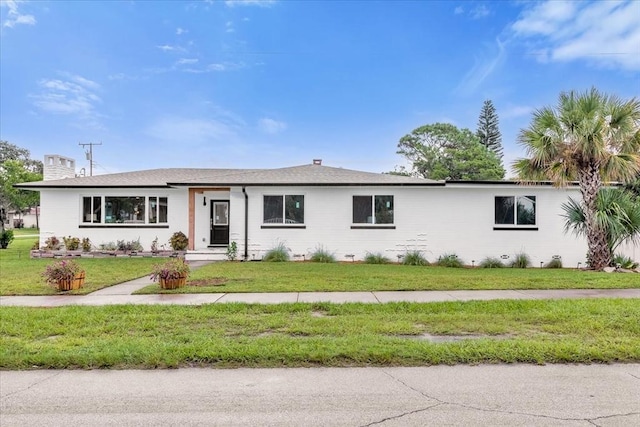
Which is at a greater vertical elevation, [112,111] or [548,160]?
[112,111]

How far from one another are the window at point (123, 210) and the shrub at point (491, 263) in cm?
1315

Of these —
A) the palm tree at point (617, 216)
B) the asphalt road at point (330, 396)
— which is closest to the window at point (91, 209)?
the asphalt road at point (330, 396)

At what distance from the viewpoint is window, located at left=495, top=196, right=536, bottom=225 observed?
48.2 ft

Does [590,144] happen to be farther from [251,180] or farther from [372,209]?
[251,180]

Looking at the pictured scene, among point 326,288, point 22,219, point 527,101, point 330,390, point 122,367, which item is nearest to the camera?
point 330,390

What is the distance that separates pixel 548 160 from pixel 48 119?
30.9 metres

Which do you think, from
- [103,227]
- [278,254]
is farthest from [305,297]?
[103,227]

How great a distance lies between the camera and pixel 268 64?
72.9ft

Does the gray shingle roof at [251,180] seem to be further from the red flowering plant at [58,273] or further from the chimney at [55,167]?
the red flowering plant at [58,273]

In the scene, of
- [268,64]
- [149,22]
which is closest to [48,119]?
[149,22]

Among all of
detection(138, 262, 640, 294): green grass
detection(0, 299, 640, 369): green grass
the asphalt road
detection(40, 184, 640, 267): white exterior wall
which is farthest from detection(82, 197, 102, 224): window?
the asphalt road

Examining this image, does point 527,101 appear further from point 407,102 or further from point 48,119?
point 48,119

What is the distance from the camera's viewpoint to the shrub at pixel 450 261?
14188 mm

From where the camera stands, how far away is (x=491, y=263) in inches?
566
